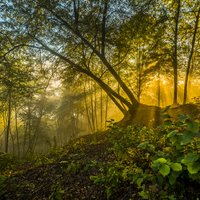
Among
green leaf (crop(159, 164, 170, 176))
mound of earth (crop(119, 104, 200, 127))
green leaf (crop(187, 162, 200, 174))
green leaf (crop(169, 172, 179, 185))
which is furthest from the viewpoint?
mound of earth (crop(119, 104, 200, 127))

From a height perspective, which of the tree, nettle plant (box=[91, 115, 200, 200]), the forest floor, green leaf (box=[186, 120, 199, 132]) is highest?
the tree

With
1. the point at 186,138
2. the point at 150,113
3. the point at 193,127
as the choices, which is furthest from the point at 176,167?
the point at 150,113

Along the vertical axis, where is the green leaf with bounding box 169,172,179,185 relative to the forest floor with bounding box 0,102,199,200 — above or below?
above

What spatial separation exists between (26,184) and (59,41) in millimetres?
9056

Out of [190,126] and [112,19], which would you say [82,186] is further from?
[112,19]

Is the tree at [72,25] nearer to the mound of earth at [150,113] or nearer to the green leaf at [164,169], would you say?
the mound of earth at [150,113]

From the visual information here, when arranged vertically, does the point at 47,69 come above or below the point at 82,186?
above

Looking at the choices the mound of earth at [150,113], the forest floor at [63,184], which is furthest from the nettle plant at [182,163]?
the mound of earth at [150,113]

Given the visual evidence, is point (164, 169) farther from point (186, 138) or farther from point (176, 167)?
point (186, 138)

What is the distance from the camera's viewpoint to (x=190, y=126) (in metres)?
3.19

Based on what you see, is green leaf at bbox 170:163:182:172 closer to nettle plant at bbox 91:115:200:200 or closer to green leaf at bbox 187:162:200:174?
nettle plant at bbox 91:115:200:200

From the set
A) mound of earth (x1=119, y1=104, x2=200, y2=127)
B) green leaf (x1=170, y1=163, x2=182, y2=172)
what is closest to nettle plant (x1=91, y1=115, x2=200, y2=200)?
green leaf (x1=170, y1=163, x2=182, y2=172)

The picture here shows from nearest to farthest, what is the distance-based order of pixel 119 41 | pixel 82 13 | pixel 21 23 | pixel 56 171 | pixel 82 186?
pixel 82 186, pixel 56 171, pixel 21 23, pixel 82 13, pixel 119 41

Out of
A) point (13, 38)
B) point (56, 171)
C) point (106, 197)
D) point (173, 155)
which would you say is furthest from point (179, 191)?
point (13, 38)
